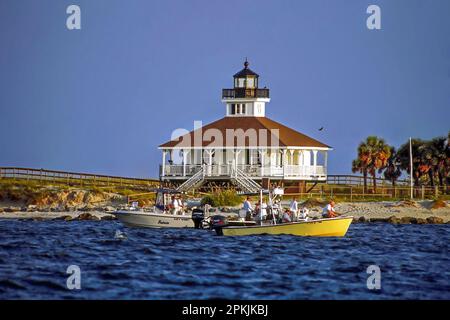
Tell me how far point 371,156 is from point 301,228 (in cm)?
3285

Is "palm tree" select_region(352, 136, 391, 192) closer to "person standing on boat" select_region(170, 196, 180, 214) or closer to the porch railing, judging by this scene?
the porch railing

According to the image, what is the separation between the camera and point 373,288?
3291 cm

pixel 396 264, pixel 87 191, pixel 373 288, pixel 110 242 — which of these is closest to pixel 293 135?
pixel 87 191

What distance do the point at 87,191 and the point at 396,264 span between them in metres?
35.6

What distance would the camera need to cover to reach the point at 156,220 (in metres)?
51.7

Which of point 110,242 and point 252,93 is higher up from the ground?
point 252,93

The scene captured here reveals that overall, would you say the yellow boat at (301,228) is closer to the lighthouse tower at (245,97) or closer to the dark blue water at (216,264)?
the dark blue water at (216,264)

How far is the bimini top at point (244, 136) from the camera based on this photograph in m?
75.6

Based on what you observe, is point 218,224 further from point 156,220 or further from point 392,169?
point 392,169

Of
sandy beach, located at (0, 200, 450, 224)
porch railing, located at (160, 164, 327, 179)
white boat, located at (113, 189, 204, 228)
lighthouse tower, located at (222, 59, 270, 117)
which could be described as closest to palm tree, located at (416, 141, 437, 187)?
porch railing, located at (160, 164, 327, 179)

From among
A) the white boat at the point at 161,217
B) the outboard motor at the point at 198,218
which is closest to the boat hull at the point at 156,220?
the white boat at the point at 161,217

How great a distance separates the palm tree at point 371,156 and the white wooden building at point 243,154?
93.8 inches

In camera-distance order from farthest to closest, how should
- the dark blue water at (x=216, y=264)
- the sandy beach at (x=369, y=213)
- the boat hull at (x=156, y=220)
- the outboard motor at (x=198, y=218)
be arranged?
1. the sandy beach at (x=369, y=213)
2. the boat hull at (x=156, y=220)
3. the outboard motor at (x=198, y=218)
4. the dark blue water at (x=216, y=264)
